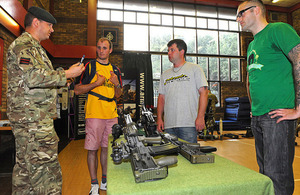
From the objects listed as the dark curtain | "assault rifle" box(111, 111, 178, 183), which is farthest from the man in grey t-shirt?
the dark curtain

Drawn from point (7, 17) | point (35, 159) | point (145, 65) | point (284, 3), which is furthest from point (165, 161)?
point (284, 3)

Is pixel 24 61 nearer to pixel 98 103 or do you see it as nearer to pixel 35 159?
pixel 35 159

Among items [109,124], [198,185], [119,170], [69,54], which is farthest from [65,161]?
[69,54]

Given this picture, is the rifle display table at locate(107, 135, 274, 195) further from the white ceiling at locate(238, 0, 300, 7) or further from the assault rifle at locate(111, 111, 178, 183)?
the white ceiling at locate(238, 0, 300, 7)

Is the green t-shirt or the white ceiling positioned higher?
the white ceiling

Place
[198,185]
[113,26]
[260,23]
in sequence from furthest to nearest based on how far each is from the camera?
[113,26], [260,23], [198,185]

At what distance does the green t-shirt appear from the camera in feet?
3.91

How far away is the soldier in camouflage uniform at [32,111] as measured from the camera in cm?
132

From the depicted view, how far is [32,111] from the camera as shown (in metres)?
1.38

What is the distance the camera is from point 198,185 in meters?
0.72

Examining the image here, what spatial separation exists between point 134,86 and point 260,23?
5.28 meters

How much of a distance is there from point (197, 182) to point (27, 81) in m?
1.23

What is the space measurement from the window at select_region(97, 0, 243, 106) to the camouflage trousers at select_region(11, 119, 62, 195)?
7.84 m

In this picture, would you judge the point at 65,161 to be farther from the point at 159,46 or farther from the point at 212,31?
the point at 212,31
